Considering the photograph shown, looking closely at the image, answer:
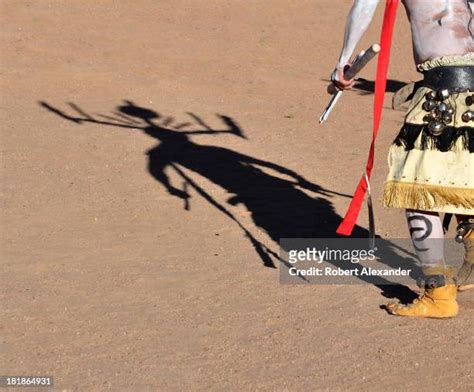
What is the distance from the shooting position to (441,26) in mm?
5656

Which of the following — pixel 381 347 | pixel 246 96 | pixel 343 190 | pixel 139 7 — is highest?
pixel 139 7

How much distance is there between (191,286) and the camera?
6.41m

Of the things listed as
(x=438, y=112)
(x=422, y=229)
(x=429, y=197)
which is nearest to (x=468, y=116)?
(x=438, y=112)

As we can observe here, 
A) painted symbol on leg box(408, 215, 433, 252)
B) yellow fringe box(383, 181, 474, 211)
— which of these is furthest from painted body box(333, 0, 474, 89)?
painted symbol on leg box(408, 215, 433, 252)

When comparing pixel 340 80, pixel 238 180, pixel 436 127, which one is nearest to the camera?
pixel 436 127

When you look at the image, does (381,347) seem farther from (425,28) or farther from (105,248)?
(105,248)

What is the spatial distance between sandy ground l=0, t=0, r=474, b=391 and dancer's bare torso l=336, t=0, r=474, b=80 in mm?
1436

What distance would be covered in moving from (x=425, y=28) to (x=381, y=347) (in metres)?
1.66

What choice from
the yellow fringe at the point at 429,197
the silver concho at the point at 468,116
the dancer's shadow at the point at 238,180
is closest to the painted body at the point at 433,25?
the silver concho at the point at 468,116

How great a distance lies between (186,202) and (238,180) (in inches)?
33.5

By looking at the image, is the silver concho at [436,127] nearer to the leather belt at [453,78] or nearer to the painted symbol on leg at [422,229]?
the leather belt at [453,78]

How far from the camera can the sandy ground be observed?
5.32m

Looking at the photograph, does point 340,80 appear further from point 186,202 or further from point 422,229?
point 186,202

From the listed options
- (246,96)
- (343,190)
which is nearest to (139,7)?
(246,96)
